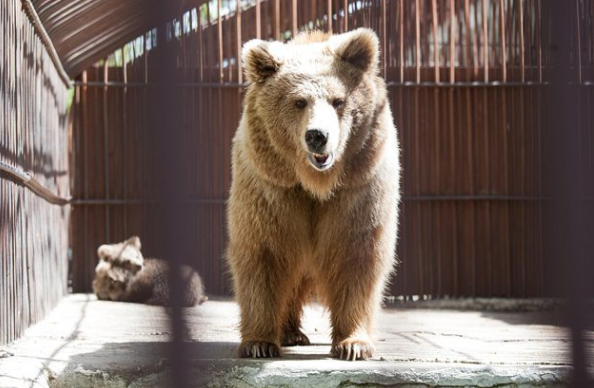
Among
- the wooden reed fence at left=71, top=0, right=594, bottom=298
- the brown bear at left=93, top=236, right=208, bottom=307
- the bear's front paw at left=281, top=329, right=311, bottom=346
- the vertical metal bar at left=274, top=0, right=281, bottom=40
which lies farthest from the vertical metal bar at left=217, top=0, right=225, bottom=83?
the bear's front paw at left=281, top=329, right=311, bottom=346

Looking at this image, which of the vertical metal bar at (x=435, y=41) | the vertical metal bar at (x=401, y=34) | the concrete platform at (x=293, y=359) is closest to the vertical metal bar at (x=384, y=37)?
the vertical metal bar at (x=401, y=34)

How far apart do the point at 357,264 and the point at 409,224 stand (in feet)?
14.7

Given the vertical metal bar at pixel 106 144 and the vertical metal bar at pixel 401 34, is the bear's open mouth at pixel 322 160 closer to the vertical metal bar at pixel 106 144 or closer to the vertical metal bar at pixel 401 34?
the vertical metal bar at pixel 401 34

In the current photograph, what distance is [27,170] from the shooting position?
6.11 meters

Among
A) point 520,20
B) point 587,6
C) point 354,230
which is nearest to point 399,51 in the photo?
point 520,20

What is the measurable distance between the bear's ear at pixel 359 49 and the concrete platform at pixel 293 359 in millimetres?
1696

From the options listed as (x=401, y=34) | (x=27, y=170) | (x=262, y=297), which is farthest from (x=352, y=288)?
(x=401, y=34)

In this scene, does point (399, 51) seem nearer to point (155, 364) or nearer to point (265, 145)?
point (265, 145)

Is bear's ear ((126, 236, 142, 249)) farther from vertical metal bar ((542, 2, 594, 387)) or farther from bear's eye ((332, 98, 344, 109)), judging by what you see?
vertical metal bar ((542, 2, 594, 387))

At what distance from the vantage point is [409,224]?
920 cm

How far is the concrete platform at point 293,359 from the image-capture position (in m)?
4.28

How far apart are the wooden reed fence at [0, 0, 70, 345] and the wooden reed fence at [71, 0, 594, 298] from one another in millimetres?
754

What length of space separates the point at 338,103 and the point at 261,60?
1.71ft

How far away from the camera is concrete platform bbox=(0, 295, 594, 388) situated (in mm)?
4281
